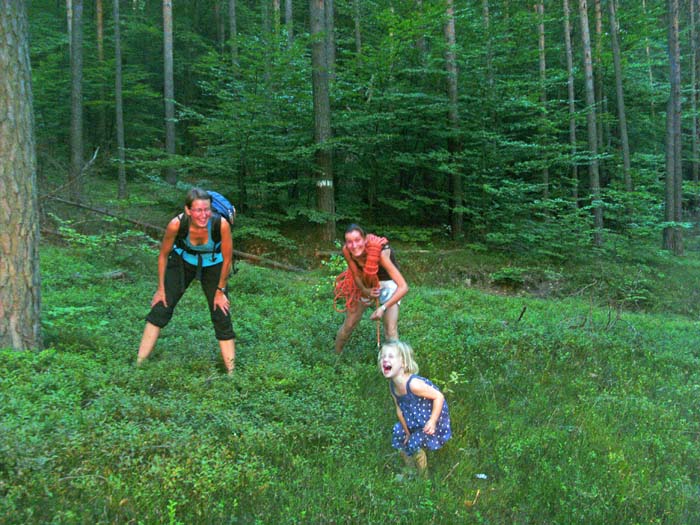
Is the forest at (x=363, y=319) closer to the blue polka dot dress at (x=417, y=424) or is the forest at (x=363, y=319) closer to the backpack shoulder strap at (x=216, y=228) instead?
the blue polka dot dress at (x=417, y=424)

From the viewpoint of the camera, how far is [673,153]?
1791 cm

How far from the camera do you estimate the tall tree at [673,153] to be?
17.5m

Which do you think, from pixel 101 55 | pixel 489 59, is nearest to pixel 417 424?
pixel 489 59

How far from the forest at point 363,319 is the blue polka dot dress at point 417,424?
0.17 metres

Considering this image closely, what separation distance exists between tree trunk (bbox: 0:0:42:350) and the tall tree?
61.7 ft

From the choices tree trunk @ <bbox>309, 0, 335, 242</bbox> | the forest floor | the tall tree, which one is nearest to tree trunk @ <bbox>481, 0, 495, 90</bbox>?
tree trunk @ <bbox>309, 0, 335, 242</bbox>

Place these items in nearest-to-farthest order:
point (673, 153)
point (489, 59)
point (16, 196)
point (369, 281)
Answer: point (16, 196) < point (369, 281) < point (489, 59) < point (673, 153)

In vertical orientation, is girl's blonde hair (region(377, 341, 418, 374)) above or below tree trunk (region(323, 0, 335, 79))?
below

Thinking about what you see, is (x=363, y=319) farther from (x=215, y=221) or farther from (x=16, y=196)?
(x=16, y=196)

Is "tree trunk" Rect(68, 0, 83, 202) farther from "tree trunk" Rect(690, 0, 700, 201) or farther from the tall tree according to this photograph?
"tree trunk" Rect(690, 0, 700, 201)

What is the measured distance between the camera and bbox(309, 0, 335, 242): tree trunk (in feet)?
42.3

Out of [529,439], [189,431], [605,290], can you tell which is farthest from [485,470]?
[605,290]

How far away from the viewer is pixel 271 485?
3.31 meters

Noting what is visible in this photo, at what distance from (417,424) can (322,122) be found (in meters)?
10.3
